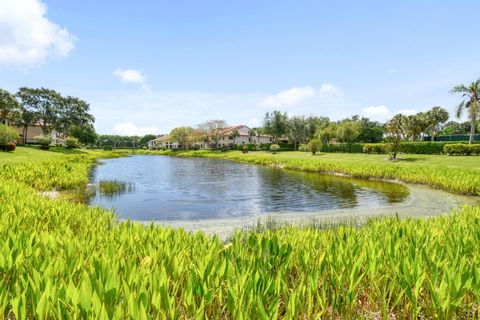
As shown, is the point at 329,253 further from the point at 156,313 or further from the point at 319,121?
the point at 319,121

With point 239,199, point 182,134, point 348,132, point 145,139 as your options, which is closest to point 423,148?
point 348,132

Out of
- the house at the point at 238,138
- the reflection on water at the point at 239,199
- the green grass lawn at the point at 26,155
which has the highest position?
the house at the point at 238,138

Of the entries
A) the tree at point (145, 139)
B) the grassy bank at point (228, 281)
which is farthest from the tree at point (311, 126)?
the tree at point (145, 139)

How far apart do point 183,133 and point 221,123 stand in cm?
1610

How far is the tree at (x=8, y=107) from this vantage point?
6216cm

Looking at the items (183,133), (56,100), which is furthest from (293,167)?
(183,133)

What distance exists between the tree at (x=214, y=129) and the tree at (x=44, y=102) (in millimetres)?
44622

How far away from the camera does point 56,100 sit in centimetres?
8038

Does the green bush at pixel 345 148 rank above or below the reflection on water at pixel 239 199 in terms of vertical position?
above

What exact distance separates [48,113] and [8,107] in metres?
15.6

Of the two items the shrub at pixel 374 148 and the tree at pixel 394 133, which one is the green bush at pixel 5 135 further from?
the shrub at pixel 374 148

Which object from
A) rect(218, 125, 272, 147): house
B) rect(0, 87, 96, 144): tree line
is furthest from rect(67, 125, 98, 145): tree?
rect(218, 125, 272, 147): house

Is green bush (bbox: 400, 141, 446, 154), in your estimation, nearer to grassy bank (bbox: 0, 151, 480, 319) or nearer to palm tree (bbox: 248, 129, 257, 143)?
grassy bank (bbox: 0, 151, 480, 319)

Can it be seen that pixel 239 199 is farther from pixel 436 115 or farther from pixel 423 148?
pixel 436 115
